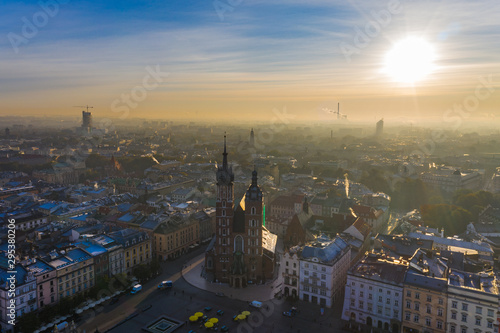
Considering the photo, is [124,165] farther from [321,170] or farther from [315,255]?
[315,255]

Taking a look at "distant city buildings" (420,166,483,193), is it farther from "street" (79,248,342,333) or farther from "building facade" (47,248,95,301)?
"building facade" (47,248,95,301)

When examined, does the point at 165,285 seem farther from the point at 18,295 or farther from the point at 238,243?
the point at 18,295

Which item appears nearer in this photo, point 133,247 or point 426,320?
point 426,320

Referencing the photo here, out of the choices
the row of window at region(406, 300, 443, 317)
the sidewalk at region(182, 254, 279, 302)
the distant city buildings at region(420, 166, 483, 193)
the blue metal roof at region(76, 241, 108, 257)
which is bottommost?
the sidewalk at region(182, 254, 279, 302)

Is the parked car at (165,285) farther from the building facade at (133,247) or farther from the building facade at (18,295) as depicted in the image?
the building facade at (18,295)

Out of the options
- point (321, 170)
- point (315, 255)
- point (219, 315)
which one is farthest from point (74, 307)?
point (321, 170)

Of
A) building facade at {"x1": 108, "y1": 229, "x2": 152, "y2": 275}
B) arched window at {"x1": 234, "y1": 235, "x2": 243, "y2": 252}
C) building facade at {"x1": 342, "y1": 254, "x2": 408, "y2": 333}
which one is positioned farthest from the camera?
building facade at {"x1": 108, "y1": 229, "x2": 152, "y2": 275}

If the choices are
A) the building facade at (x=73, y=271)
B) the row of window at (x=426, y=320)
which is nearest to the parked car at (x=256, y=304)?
the row of window at (x=426, y=320)

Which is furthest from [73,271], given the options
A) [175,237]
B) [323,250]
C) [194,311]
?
[323,250]

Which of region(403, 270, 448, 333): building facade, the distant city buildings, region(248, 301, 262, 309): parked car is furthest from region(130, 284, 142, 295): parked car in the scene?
the distant city buildings

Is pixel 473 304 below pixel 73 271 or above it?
above
